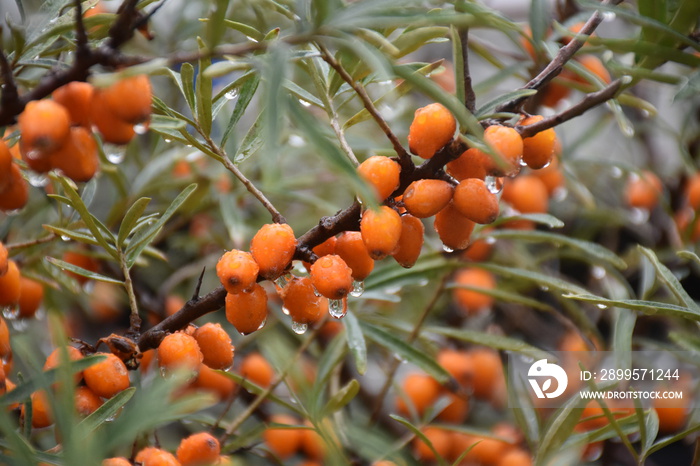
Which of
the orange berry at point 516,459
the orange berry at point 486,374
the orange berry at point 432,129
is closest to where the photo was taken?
the orange berry at point 432,129

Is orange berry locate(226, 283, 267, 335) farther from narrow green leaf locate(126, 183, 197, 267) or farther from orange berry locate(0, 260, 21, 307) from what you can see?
orange berry locate(0, 260, 21, 307)

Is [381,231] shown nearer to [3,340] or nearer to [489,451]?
[3,340]

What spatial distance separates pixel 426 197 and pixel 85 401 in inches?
15.5

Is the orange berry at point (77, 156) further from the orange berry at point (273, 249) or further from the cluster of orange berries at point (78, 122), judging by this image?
the orange berry at point (273, 249)

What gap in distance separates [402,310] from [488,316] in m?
0.24

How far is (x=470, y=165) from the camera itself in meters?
0.64

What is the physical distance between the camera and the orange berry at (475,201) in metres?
0.61

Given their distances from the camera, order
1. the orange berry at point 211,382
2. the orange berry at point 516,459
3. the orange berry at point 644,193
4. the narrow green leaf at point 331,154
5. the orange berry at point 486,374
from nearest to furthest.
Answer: the narrow green leaf at point 331,154 → the orange berry at point 516,459 → the orange berry at point 211,382 → the orange berry at point 486,374 → the orange berry at point 644,193

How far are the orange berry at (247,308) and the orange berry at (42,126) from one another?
22cm

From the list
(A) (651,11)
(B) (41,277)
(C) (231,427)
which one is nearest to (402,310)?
(C) (231,427)

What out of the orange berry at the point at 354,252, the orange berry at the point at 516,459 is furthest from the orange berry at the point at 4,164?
the orange berry at the point at 516,459

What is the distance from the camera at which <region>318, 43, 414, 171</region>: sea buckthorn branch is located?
1.98ft

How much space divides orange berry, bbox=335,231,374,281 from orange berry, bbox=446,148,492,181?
0.12m

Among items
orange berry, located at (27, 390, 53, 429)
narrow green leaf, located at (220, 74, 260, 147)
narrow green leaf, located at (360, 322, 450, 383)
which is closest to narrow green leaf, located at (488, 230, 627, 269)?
narrow green leaf, located at (360, 322, 450, 383)
